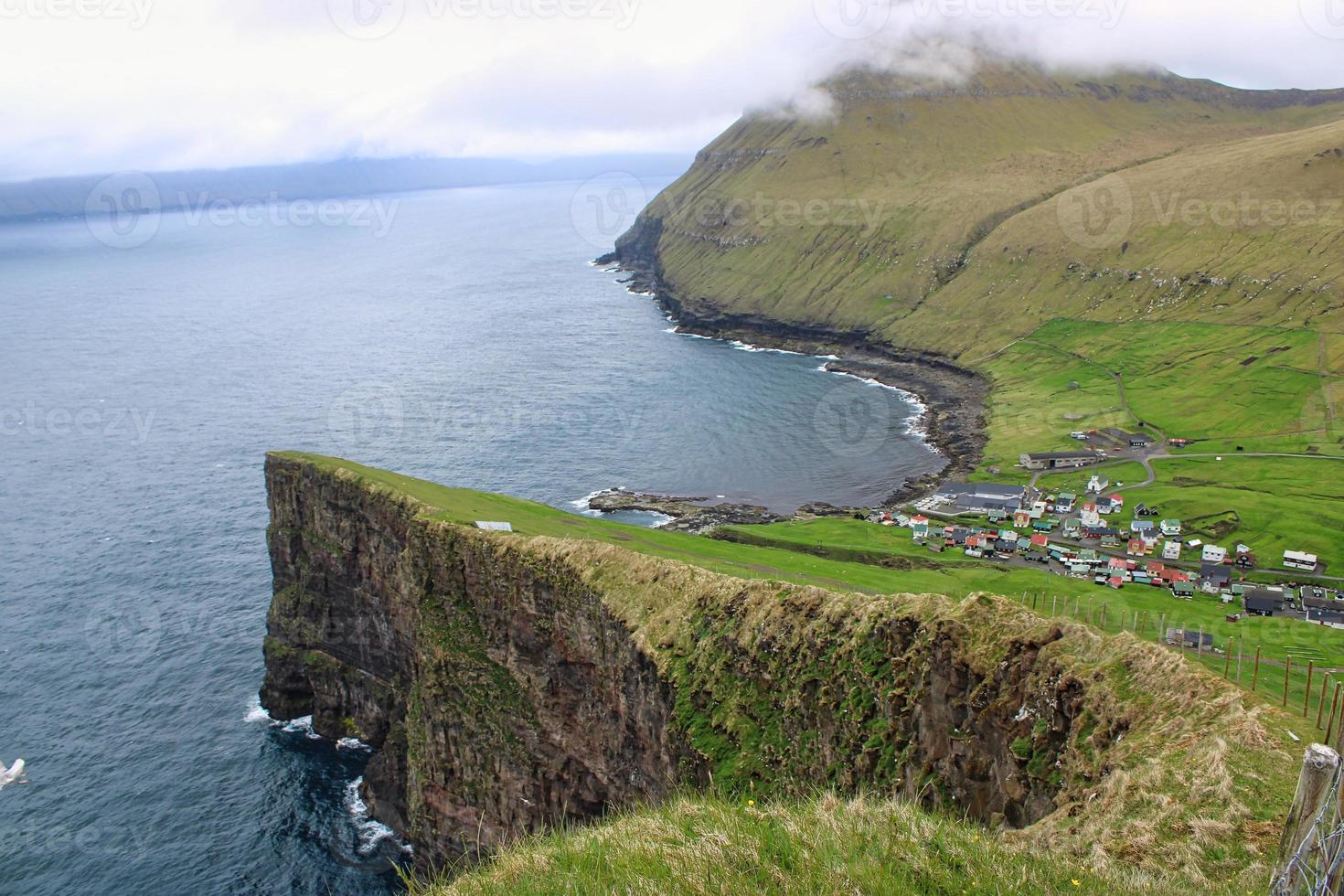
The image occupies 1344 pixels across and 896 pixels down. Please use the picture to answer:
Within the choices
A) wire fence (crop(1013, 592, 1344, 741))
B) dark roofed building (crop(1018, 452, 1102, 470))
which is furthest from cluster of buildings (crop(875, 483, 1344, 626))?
wire fence (crop(1013, 592, 1344, 741))

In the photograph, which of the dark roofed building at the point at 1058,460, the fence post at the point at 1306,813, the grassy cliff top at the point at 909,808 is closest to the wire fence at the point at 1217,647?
the grassy cliff top at the point at 909,808

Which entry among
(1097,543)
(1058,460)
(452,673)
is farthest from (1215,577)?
(452,673)

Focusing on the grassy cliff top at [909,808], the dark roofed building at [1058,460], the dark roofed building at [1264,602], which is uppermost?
the grassy cliff top at [909,808]

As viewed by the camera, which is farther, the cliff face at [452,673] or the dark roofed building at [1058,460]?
the dark roofed building at [1058,460]

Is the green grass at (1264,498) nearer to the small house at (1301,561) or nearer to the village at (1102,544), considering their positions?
the small house at (1301,561)

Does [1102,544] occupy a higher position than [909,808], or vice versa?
[909,808]

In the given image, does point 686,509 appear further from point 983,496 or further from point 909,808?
point 909,808

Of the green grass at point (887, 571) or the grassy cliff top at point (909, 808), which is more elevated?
the grassy cliff top at point (909, 808)
